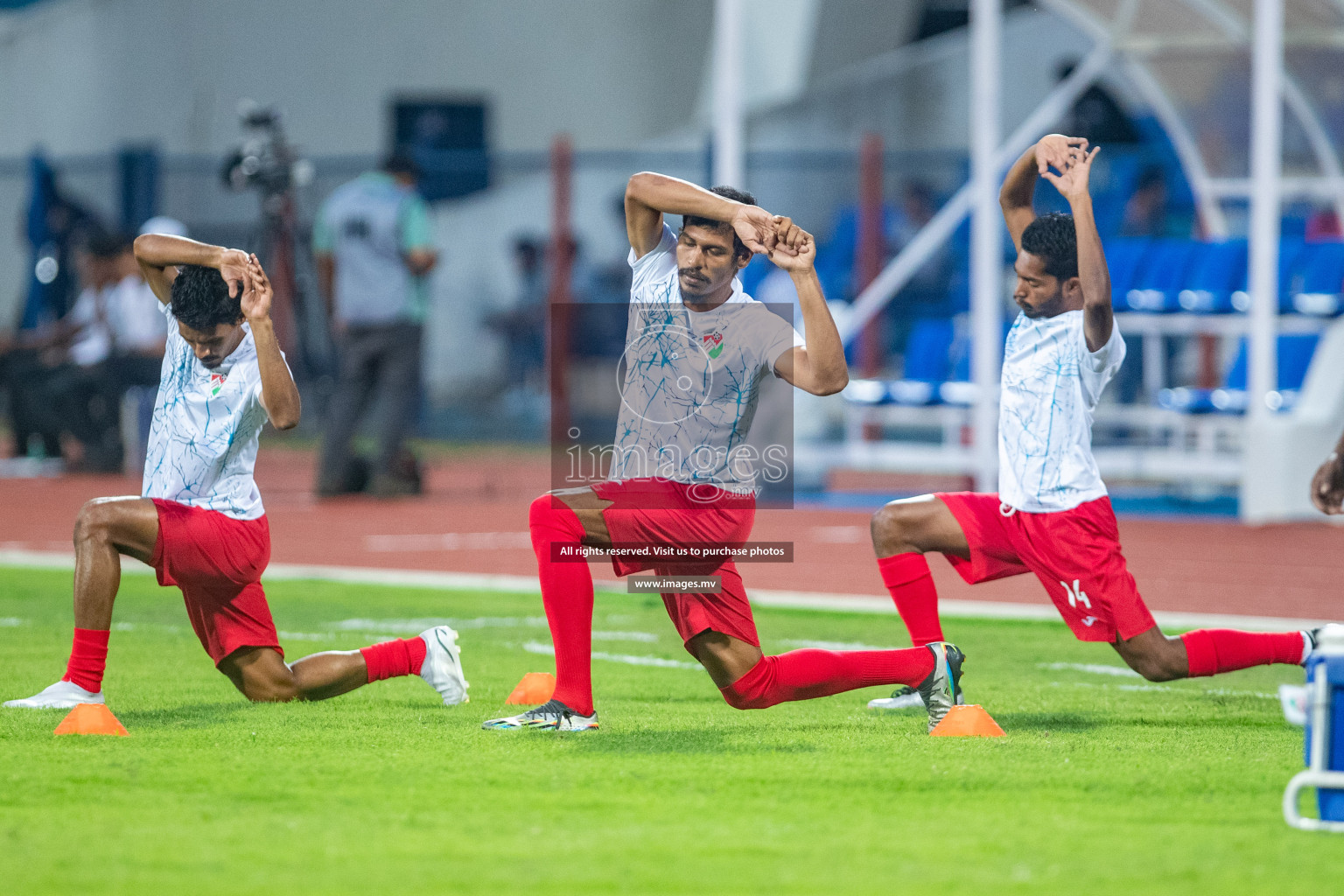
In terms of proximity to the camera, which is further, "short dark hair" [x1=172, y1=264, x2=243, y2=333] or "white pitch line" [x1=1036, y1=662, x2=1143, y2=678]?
"white pitch line" [x1=1036, y1=662, x2=1143, y2=678]

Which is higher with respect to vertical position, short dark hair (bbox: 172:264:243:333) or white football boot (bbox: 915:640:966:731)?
short dark hair (bbox: 172:264:243:333)

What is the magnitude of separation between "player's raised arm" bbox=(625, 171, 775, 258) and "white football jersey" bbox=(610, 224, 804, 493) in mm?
147

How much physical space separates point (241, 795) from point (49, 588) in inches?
215

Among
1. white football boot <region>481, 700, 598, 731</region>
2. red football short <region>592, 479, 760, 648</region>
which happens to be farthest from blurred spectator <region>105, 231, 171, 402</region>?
red football short <region>592, 479, 760, 648</region>

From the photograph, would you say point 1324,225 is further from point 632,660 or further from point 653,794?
point 653,794

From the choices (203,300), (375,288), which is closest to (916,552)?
(203,300)

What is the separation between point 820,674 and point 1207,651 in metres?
1.38

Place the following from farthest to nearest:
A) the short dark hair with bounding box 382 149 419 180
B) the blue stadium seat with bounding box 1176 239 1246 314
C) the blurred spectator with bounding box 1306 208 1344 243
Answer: the blurred spectator with bounding box 1306 208 1344 243 < the blue stadium seat with bounding box 1176 239 1246 314 < the short dark hair with bounding box 382 149 419 180

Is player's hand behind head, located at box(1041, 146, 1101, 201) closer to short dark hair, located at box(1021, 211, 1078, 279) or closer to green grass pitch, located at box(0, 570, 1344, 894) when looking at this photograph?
short dark hair, located at box(1021, 211, 1078, 279)

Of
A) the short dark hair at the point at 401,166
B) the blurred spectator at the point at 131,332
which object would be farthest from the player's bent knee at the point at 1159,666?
the blurred spectator at the point at 131,332

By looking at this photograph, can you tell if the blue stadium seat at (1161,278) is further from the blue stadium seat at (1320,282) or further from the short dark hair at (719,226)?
the short dark hair at (719,226)

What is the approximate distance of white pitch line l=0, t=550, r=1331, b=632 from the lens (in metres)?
9.00

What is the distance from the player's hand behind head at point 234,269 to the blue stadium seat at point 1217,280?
1043 cm

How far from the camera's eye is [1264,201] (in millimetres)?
13250
